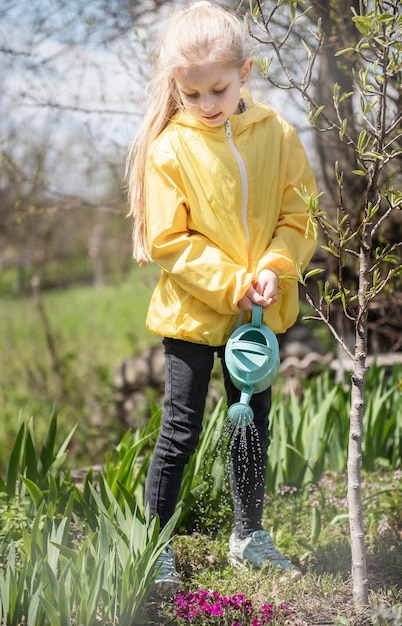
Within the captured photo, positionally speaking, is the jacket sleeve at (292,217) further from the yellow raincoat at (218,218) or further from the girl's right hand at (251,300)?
the girl's right hand at (251,300)

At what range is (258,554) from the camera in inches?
95.4

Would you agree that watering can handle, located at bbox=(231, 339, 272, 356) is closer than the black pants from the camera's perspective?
Yes

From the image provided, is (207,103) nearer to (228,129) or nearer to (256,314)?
(228,129)

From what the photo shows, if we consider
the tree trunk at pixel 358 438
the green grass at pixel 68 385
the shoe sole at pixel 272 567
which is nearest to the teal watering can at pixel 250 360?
the tree trunk at pixel 358 438

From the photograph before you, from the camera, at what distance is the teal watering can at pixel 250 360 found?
2.15m

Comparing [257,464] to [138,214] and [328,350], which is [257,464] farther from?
[328,350]

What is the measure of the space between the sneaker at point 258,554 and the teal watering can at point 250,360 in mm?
530

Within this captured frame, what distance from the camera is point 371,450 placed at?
3.15m

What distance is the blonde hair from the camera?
2.12m

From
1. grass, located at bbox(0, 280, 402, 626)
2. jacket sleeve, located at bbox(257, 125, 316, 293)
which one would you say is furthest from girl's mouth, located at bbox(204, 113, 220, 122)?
grass, located at bbox(0, 280, 402, 626)

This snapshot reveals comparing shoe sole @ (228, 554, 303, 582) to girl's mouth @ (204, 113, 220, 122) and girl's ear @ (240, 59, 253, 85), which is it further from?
girl's ear @ (240, 59, 253, 85)

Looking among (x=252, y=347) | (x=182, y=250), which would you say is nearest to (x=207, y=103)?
(x=182, y=250)

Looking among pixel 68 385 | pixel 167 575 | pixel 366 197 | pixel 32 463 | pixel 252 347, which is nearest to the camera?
pixel 366 197

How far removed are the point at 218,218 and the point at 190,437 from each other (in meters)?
0.68
